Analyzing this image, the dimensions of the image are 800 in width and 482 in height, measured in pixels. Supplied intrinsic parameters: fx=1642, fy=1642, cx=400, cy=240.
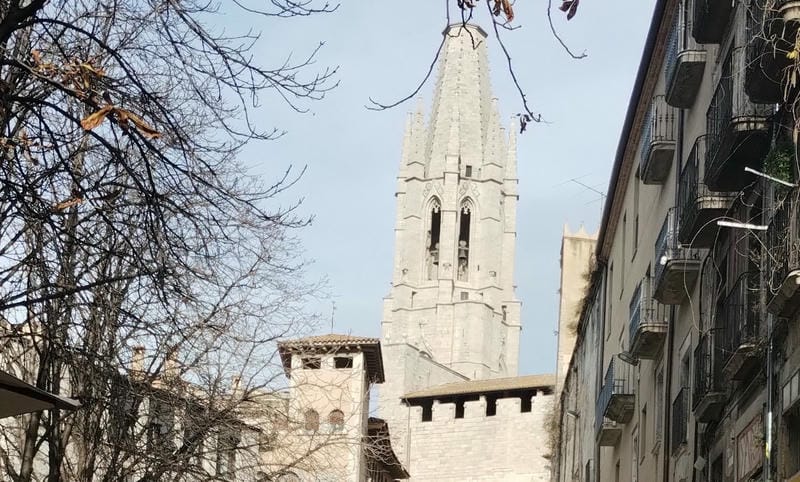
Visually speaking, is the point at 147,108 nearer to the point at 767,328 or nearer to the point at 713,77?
the point at 767,328

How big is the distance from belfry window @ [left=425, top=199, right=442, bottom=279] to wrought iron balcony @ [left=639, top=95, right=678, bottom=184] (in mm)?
103103

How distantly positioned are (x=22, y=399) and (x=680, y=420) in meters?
12.9

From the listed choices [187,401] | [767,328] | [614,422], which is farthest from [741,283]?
[614,422]

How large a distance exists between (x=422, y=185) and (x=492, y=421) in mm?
43692

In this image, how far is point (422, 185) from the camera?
5089 inches

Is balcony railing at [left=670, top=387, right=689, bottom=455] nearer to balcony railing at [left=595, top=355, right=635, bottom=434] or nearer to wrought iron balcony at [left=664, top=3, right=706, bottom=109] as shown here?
wrought iron balcony at [left=664, top=3, right=706, bottom=109]

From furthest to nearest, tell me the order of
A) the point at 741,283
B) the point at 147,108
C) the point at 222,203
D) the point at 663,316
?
the point at 663,316 < the point at 741,283 < the point at 222,203 < the point at 147,108

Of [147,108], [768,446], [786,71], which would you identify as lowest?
[768,446]

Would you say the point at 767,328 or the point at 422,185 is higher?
the point at 422,185

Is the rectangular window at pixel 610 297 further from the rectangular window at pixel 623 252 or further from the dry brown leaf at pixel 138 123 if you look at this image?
A: the dry brown leaf at pixel 138 123

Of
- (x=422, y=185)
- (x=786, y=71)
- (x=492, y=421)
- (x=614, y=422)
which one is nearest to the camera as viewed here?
(x=786, y=71)

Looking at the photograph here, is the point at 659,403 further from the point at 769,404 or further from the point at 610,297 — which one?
the point at 769,404

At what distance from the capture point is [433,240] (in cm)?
12875

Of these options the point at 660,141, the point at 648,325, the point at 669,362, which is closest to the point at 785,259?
the point at 669,362
